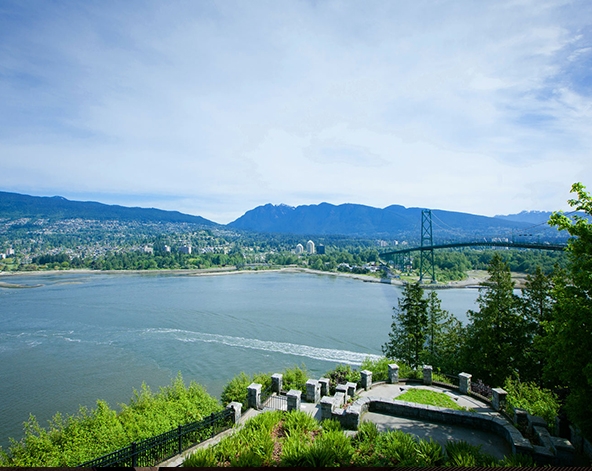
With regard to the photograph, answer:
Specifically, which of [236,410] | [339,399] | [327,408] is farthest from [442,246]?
[236,410]

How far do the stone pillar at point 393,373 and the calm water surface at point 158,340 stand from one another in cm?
634

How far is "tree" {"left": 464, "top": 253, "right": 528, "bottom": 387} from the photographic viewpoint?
9.75 meters

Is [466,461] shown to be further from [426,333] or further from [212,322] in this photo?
[212,322]

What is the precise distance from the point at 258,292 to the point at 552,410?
105 feet

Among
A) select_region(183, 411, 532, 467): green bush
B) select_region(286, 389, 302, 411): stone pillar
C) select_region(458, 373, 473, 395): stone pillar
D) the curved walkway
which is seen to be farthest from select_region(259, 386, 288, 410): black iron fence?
select_region(458, 373, 473, 395): stone pillar

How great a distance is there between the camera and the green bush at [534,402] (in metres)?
6.23

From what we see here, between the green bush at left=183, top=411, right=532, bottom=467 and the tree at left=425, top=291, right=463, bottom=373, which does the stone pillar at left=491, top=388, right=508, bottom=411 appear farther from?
the tree at left=425, top=291, right=463, bottom=373

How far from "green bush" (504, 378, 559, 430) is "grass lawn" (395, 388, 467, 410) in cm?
95

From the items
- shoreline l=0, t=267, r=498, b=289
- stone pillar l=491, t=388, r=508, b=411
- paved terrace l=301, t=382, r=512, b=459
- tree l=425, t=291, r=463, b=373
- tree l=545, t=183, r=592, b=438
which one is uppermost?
tree l=545, t=183, r=592, b=438

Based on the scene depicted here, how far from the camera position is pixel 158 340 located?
63.0 ft

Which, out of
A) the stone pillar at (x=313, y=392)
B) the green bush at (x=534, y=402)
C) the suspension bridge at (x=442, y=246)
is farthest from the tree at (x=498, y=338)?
the stone pillar at (x=313, y=392)

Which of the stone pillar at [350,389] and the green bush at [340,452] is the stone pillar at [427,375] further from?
the green bush at [340,452]

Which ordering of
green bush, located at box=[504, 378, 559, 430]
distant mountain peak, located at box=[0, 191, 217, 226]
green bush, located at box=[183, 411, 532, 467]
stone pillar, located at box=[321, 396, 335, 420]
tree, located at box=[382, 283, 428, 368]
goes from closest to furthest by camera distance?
green bush, located at box=[183, 411, 532, 467], stone pillar, located at box=[321, 396, 335, 420], green bush, located at box=[504, 378, 559, 430], tree, located at box=[382, 283, 428, 368], distant mountain peak, located at box=[0, 191, 217, 226]

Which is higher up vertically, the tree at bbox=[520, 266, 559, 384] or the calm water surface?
the tree at bbox=[520, 266, 559, 384]
